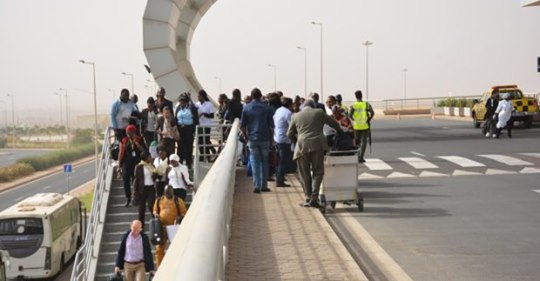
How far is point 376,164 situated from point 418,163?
3.64ft

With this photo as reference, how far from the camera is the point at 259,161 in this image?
1567 centimetres

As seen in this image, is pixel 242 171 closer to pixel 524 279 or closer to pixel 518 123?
pixel 524 279

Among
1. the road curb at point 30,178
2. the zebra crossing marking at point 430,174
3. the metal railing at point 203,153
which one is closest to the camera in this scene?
the metal railing at point 203,153

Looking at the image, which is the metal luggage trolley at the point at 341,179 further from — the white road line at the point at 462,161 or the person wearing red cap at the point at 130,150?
the white road line at the point at 462,161

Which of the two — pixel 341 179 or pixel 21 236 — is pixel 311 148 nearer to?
pixel 341 179

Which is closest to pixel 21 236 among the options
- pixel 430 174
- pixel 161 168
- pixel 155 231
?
pixel 430 174

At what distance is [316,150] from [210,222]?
896 cm

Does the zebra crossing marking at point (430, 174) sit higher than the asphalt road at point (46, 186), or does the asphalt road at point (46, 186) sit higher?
the zebra crossing marking at point (430, 174)

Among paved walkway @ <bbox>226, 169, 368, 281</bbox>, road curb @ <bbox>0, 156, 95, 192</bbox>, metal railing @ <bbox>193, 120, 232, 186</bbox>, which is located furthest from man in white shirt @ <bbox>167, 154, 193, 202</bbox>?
road curb @ <bbox>0, 156, 95, 192</bbox>

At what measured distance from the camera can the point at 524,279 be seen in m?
8.57

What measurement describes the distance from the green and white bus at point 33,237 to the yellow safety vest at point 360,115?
2196cm

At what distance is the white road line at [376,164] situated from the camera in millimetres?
22030

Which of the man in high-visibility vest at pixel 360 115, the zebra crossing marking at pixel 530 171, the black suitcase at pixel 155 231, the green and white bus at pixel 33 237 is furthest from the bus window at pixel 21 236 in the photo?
the black suitcase at pixel 155 231

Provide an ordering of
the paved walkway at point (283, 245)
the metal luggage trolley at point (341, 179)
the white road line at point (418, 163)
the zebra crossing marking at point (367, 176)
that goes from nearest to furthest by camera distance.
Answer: the paved walkway at point (283, 245)
the metal luggage trolley at point (341, 179)
the zebra crossing marking at point (367, 176)
the white road line at point (418, 163)
